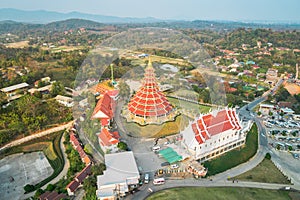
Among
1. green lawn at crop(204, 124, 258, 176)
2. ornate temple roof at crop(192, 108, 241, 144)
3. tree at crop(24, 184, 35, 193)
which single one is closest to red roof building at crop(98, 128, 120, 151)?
tree at crop(24, 184, 35, 193)

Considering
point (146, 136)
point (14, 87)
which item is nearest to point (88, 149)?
point (146, 136)

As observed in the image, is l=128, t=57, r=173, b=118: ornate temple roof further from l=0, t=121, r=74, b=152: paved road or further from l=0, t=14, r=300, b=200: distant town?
l=0, t=121, r=74, b=152: paved road

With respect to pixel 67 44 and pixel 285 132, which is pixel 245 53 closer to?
pixel 285 132

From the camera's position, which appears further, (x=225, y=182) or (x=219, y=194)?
(x=225, y=182)

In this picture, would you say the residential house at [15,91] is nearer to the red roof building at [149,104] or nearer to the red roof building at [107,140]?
the red roof building at [149,104]

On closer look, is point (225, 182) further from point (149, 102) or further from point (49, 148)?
point (49, 148)

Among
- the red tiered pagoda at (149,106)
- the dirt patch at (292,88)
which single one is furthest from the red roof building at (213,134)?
the dirt patch at (292,88)
